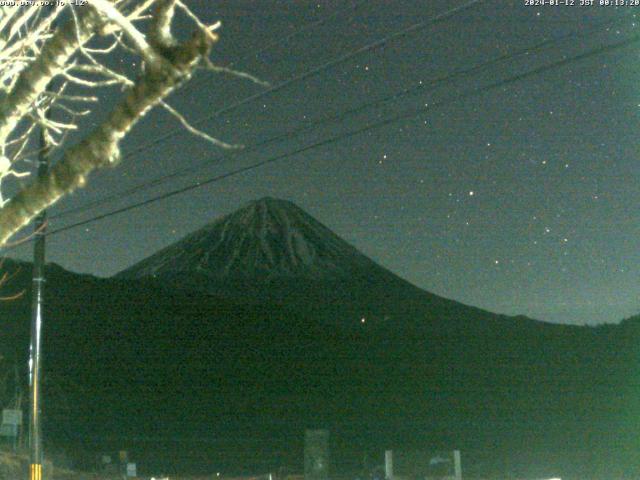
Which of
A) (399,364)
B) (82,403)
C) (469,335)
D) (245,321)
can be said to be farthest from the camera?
(469,335)

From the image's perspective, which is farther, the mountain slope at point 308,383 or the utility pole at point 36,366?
the mountain slope at point 308,383

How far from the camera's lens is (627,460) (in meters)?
59.5

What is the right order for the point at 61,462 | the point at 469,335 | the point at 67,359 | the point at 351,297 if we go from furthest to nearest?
the point at 351,297
the point at 469,335
the point at 67,359
the point at 61,462

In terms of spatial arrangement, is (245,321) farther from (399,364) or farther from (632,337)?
(632,337)

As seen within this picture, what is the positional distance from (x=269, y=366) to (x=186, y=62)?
106 metres

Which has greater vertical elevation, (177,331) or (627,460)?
(177,331)

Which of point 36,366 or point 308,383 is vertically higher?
point 308,383

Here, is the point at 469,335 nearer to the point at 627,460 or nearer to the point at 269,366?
the point at 269,366

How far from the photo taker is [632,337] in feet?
354

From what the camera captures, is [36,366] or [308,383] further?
[308,383]

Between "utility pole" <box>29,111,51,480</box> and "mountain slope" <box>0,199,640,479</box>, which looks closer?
"utility pole" <box>29,111,51,480</box>

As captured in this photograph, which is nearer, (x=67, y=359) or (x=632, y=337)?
(x=67, y=359)

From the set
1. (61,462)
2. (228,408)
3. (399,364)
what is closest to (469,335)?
(399,364)

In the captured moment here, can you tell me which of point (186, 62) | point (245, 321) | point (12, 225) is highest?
point (245, 321)
